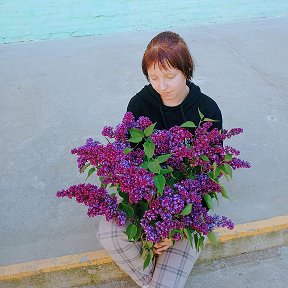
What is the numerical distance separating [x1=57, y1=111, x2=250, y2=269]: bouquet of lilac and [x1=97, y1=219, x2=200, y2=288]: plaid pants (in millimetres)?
283

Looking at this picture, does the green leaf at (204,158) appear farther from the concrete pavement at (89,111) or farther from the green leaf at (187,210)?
the concrete pavement at (89,111)

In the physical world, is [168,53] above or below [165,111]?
above

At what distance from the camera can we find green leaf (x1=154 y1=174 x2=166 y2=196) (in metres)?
1.41

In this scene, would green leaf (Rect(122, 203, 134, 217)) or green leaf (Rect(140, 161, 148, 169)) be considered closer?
green leaf (Rect(140, 161, 148, 169))

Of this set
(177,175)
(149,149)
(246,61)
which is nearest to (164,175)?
(177,175)

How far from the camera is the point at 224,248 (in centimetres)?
225

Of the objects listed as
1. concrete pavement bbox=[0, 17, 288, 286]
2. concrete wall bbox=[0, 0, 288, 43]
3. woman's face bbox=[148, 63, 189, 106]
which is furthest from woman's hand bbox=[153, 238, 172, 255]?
concrete wall bbox=[0, 0, 288, 43]

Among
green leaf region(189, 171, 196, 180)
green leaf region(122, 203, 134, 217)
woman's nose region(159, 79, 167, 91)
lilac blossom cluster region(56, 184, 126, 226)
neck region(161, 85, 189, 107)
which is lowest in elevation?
green leaf region(122, 203, 134, 217)

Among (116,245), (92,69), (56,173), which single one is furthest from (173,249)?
(92,69)

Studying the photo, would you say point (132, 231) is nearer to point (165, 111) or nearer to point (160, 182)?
point (160, 182)

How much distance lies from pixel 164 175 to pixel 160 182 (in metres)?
0.14

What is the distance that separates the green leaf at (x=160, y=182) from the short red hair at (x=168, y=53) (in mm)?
527

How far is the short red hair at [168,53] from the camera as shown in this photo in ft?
Result: 5.76

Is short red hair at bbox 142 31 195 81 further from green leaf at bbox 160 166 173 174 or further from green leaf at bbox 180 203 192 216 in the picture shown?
green leaf at bbox 180 203 192 216
